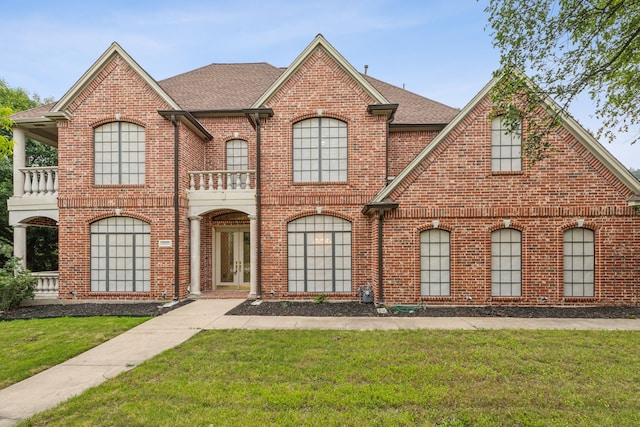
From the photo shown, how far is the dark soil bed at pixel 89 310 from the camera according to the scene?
9.24 metres

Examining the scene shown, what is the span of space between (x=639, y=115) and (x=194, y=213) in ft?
42.0

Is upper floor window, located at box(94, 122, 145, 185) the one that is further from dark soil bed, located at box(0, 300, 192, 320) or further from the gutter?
dark soil bed, located at box(0, 300, 192, 320)

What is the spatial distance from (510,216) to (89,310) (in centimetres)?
A: 1330

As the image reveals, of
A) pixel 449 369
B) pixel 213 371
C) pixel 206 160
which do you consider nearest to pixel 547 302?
pixel 449 369

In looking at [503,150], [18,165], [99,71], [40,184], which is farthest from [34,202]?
[503,150]

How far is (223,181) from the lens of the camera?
12.0 metres

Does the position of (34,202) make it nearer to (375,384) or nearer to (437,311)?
(375,384)

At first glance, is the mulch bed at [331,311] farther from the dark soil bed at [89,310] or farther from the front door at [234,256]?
the front door at [234,256]

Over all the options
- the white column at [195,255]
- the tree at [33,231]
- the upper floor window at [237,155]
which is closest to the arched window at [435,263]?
the upper floor window at [237,155]

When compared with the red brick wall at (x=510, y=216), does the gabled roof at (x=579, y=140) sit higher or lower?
higher

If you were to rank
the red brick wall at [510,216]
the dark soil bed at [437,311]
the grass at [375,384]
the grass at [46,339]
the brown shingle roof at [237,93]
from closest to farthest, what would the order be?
the grass at [375,384], the grass at [46,339], the dark soil bed at [437,311], the red brick wall at [510,216], the brown shingle roof at [237,93]

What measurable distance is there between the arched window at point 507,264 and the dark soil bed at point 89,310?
10.0 meters

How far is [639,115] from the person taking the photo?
721 centimetres

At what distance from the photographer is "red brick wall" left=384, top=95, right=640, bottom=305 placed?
933 cm
